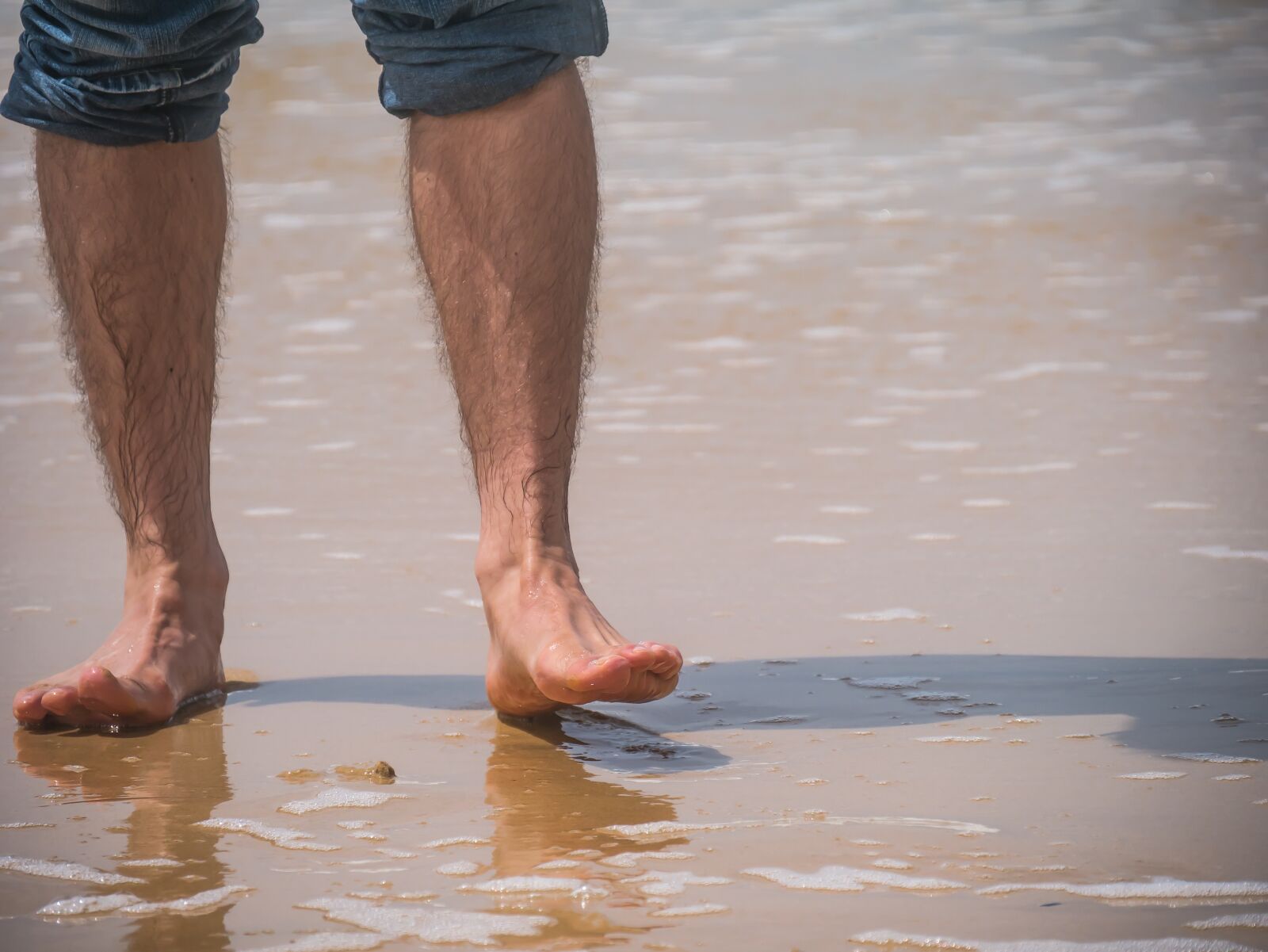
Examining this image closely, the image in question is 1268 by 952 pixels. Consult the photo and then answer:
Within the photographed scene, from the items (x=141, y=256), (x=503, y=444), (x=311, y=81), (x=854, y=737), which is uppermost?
(x=311, y=81)

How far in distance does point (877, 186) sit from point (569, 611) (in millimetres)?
4098

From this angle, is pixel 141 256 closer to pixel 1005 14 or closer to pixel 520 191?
pixel 520 191

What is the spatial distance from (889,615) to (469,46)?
880 millimetres

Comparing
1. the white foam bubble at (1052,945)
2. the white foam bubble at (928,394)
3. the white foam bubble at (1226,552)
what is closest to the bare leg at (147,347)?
the white foam bubble at (1052,945)

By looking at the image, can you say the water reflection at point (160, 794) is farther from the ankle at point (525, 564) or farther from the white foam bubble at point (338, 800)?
the ankle at point (525, 564)

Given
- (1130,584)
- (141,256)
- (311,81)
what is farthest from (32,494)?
(311,81)

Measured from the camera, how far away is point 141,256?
69.7 inches

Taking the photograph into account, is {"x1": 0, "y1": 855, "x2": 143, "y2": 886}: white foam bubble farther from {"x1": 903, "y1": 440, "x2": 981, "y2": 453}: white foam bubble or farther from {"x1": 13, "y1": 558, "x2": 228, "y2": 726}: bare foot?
{"x1": 903, "y1": 440, "x2": 981, "y2": 453}: white foam bubble

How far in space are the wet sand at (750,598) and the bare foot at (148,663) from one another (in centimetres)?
3

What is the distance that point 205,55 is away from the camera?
1776mm

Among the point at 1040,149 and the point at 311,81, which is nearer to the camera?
the point at 1040,149

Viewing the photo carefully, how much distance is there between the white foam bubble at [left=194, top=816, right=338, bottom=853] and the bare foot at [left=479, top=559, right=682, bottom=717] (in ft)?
1.01

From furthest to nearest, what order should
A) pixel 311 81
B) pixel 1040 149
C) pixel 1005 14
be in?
pixel 1005 14 → pixel 311 81 → pixel 1040 149

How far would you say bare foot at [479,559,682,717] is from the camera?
1.43 m
